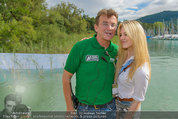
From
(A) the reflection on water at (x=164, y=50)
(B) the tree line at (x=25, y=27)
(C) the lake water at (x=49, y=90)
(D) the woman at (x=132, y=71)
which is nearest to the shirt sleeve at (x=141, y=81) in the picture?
(D) the woman at (x=132, y=71)

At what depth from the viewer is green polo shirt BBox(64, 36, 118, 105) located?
163cm

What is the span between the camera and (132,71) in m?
1.50

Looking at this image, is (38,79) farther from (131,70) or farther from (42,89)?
(131,70)

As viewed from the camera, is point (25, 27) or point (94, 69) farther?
point (25, 27)

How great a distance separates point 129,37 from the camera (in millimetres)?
1605

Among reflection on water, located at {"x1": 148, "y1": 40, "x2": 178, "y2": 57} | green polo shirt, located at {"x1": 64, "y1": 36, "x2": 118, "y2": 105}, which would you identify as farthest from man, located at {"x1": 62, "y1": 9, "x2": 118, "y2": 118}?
reflection on water, located at {"x1": 148, "y1": 40, "x2": 178, "y2": 57}

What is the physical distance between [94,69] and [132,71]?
40 cm

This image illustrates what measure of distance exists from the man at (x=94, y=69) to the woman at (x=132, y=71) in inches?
5.0

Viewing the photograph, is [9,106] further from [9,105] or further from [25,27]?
[25,27]

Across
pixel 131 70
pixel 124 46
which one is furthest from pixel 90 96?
pixel 124 46

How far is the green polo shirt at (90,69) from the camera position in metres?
1.63

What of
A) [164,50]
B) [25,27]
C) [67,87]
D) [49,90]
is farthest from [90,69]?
[164,50]

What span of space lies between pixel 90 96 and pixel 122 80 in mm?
391

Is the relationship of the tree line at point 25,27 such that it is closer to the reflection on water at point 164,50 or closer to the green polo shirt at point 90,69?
the green polo shirt at point 90,69
